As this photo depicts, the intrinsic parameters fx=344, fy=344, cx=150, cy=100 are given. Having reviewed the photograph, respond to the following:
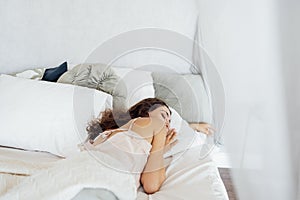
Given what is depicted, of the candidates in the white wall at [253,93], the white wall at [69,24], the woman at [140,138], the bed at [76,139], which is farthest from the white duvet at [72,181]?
the white wall at [69,24]

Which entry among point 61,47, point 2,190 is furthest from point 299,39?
point 61,47

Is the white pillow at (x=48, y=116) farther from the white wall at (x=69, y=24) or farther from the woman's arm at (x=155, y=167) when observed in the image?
the white wall at (x=69, y=24)

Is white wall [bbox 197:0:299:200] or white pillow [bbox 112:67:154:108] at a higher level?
white wall [bbox 197:0:299:200]

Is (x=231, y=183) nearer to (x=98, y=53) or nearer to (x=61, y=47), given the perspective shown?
(x=98, y=53)

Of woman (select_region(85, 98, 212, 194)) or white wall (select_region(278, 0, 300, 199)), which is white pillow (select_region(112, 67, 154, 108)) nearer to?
woman (select_region(85, 98, 212, 194))

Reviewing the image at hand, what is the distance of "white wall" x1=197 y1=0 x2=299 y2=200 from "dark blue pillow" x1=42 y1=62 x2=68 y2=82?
2.86ft

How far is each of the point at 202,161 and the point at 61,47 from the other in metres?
1.16

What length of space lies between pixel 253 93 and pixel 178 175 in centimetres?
48

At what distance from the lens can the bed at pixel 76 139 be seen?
1060 millimetres

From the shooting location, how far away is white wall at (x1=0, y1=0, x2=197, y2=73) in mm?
2049

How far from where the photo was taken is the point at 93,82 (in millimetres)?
1848

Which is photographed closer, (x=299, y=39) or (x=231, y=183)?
(x=299, y=39)

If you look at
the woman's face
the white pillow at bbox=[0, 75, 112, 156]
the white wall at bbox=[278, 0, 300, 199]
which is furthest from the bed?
the white wall at bbox=[278, 0, 300, 199]

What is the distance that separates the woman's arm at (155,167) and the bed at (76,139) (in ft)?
0.10
